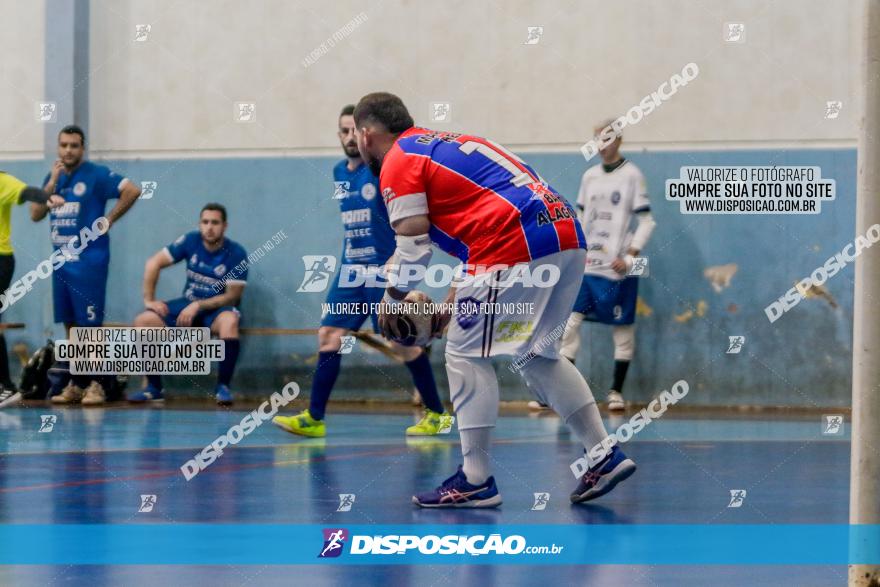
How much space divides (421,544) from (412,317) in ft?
4.05

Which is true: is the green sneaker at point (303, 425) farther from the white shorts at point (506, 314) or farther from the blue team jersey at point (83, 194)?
the blue team jersey at point (83, 194)

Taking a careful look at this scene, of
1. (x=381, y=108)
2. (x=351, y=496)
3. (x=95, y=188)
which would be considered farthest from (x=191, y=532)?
(x=95, y=188)

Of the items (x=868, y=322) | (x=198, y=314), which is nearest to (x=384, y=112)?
(x=868, y=322)

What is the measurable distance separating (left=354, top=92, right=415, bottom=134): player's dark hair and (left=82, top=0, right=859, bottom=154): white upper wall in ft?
23.1

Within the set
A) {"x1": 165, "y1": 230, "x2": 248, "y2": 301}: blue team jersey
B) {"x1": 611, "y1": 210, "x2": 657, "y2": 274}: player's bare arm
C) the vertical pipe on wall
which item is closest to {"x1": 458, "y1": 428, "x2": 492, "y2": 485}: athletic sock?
the vertical pipe on wall

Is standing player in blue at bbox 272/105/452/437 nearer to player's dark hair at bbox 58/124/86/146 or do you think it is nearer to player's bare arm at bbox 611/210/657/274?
player's bare arm at bbox 611/210/657/274

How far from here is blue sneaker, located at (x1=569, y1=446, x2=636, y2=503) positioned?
6355 mm

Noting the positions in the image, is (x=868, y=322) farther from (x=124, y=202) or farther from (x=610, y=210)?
(x=124, y=202)

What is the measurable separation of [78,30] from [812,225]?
7846 mm

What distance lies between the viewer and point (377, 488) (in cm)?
693

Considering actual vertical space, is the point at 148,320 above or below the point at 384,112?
below

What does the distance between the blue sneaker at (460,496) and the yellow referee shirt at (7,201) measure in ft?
26.9

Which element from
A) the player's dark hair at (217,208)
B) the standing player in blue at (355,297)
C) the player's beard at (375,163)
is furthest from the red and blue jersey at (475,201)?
the player's dark hair at (217,208)

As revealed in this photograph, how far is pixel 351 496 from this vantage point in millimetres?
Result: 6605
